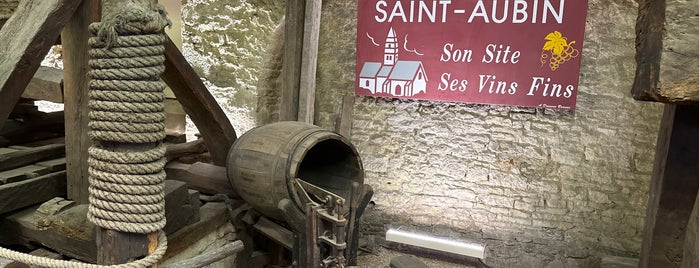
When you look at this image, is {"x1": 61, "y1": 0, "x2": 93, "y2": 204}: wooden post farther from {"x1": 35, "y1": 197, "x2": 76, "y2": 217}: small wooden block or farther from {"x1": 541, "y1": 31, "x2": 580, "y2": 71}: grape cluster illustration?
{"x1": 541, "y1": 31, "x2": 580, "y2": 71}: grape cluster illustration

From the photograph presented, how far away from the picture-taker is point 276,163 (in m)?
3.00

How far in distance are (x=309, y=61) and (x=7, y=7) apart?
2356 millimetres

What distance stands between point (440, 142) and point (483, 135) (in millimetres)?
385

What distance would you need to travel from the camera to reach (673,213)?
1802mm

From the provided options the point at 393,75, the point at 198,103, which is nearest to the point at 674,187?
the point at 393,75

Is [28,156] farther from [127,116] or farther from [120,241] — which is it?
[127,116]

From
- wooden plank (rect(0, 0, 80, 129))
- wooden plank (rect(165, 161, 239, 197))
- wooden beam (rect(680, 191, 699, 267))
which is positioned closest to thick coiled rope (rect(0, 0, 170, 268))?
wooden plank (rect(0, 0, 80, 129))

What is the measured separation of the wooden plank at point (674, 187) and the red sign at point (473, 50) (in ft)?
6.43

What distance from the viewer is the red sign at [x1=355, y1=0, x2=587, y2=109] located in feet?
12.3

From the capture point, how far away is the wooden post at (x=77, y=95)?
2334mm

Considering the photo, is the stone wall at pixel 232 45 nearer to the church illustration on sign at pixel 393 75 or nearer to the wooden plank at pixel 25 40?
the church illustration on sign at pixel 393 75

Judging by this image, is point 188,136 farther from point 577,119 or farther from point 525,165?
point 577,119

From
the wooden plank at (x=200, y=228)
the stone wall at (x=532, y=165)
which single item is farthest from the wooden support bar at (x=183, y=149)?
the stone wall at (x=532, y=165)

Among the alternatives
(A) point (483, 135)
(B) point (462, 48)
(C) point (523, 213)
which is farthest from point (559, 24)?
(C) point (523, 213)
